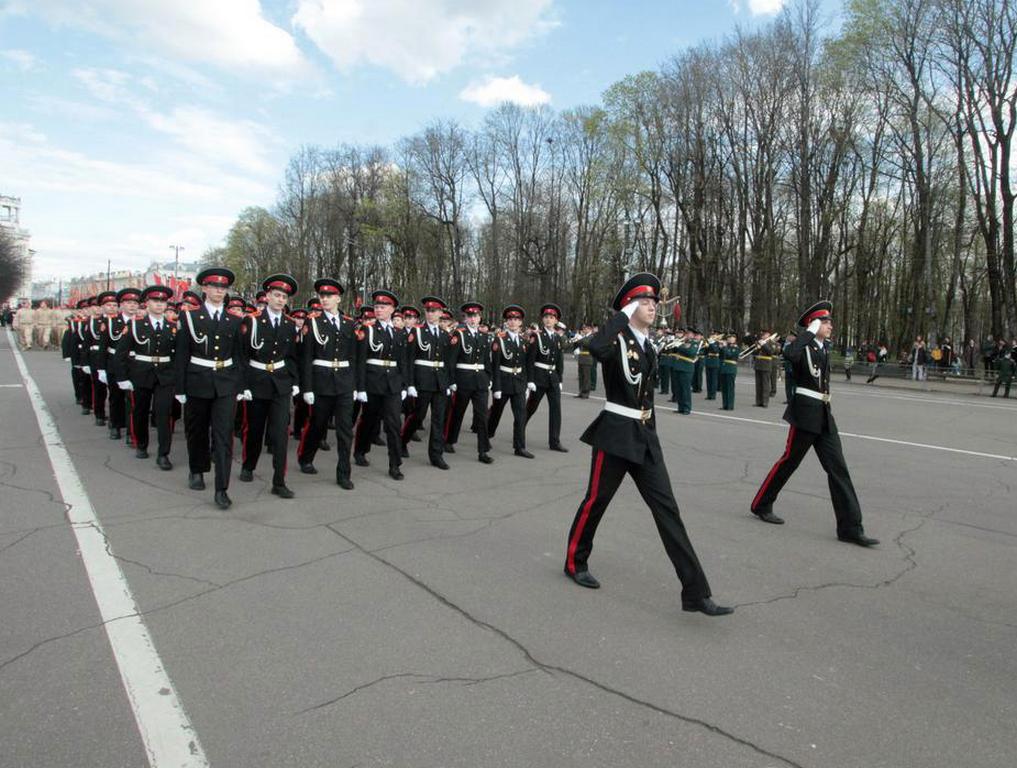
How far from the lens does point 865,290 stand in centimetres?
4316

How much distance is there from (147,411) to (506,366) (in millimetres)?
4447

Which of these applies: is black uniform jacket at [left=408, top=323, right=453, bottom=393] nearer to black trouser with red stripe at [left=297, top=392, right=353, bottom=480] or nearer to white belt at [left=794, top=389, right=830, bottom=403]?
black trouser with red stripe at [left=297, top=392, right=353, bottom=480]

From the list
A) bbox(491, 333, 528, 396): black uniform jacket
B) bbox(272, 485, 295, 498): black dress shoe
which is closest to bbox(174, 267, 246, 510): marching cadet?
bbox(272, 485, 295, 498): black dress shoe

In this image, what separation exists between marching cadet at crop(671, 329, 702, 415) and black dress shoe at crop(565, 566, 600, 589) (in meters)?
10.4

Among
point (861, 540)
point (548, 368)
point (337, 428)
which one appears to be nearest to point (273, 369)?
point (337, 428)

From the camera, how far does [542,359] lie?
976 cm

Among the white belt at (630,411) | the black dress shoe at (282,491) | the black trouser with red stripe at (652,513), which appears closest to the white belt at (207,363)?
the black dress shoe at (282,491)

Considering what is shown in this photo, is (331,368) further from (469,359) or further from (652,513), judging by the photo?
(652,513)

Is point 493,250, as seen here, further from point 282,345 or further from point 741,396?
point 282,345

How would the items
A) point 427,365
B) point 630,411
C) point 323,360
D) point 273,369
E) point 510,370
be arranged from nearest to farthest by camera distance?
point 630,411 → point 273,369 → point 323,360 → point 427,365 → point 510,370

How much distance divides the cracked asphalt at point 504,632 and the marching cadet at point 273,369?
48cm

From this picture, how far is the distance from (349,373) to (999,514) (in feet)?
21.1

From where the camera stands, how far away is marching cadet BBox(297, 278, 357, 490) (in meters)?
7.09

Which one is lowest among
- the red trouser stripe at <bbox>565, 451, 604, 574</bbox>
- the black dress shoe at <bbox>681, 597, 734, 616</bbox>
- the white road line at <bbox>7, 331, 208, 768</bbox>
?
the white road line at <bbox>7, 331, 208, 768</bbox>
